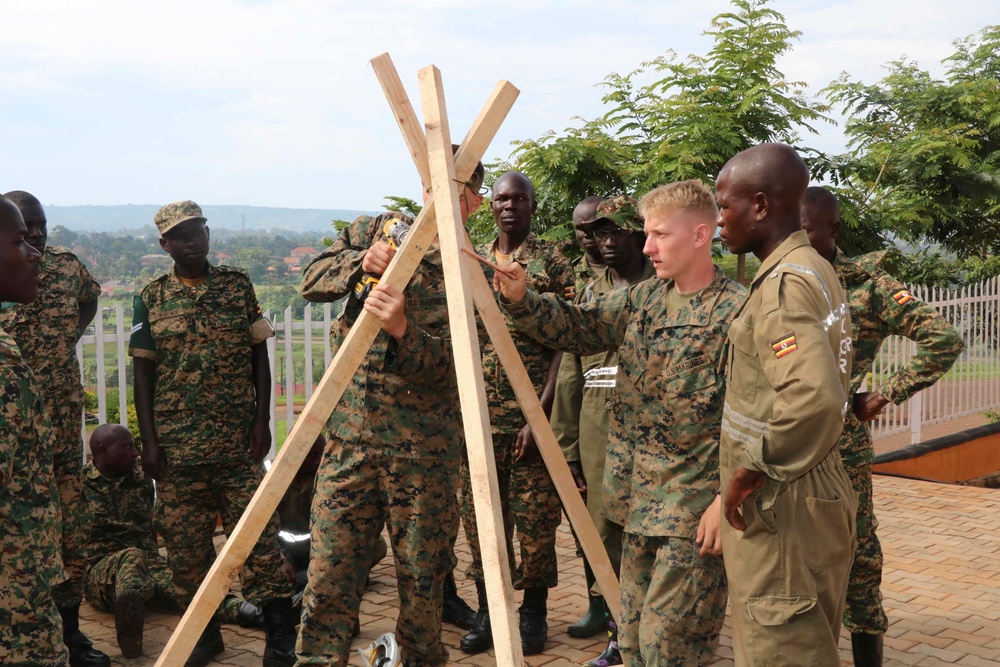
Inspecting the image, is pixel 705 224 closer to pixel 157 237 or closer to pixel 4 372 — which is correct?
pixel 4 372

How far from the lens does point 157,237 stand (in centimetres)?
533

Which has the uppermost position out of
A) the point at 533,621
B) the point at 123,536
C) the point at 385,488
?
the point at 385,488

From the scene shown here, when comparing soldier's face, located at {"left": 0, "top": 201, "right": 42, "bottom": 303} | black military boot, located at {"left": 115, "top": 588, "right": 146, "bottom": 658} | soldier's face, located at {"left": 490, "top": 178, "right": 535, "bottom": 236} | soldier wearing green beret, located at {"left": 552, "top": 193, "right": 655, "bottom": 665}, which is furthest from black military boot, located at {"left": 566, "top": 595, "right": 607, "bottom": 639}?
soldier's face, located at {"left": 0, "top": 201, "right": 42, "bottom": 303}

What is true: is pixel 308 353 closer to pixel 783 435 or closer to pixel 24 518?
pixel 24 518

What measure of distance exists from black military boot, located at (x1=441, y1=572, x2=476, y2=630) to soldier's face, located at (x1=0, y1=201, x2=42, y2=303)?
3.08 meters

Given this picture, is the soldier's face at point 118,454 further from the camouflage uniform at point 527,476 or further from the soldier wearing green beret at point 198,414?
the camouflage uniform at point 527,476

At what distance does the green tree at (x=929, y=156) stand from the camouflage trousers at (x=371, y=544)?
882cm

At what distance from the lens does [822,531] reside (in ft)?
9.91

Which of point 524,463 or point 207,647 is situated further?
point 524,463

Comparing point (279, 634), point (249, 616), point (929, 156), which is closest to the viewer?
point (279, 634)

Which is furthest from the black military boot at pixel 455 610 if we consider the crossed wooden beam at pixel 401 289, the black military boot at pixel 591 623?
the crossed wooden beam at pixel 401 289

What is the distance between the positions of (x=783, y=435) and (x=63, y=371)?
13.4 ft

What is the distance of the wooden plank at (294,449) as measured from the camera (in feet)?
11.5

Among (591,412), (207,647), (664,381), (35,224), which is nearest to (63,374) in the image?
(35,224)
